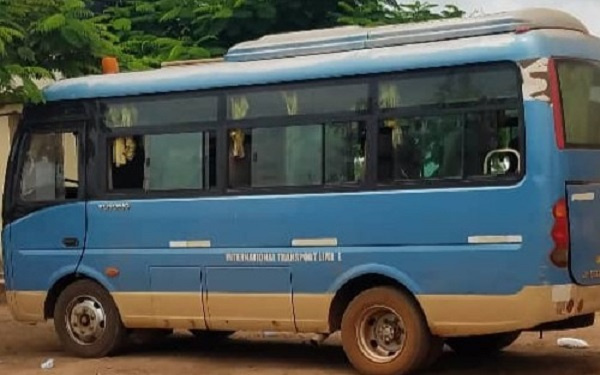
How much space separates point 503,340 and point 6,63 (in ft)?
19.2

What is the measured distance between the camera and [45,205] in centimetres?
1300

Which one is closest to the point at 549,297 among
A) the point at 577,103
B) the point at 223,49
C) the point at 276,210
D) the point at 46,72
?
the point at 577,103

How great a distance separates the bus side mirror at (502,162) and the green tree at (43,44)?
5085 millimetres

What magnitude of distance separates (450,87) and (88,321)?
474cm

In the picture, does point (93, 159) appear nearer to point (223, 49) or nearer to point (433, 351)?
point (433, 351)

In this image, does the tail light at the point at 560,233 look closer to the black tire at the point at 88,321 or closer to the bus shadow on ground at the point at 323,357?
the bus shadow on ground at the point at 323,357

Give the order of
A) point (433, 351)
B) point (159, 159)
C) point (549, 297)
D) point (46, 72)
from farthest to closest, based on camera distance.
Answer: point (46, 72), point (159, 159), point (433, 351), point (549, 297)

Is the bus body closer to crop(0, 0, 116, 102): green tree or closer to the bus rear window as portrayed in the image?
the bus rear window

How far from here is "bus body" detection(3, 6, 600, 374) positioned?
398 inches

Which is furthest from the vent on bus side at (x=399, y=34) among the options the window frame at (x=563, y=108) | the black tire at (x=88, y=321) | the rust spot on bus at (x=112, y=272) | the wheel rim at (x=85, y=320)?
the wheel rim at (x=85, y=320)

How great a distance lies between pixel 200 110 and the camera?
39.5 feet

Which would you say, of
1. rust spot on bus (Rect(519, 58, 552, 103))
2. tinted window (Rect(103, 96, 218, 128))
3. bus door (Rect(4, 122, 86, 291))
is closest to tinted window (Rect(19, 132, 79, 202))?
bus door (Rect(4, 122, 86, 291))

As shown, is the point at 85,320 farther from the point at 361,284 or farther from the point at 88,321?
the point at 361,284

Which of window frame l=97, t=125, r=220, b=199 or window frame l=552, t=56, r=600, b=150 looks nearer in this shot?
window frame l=552, t=56, r=600, b=150
